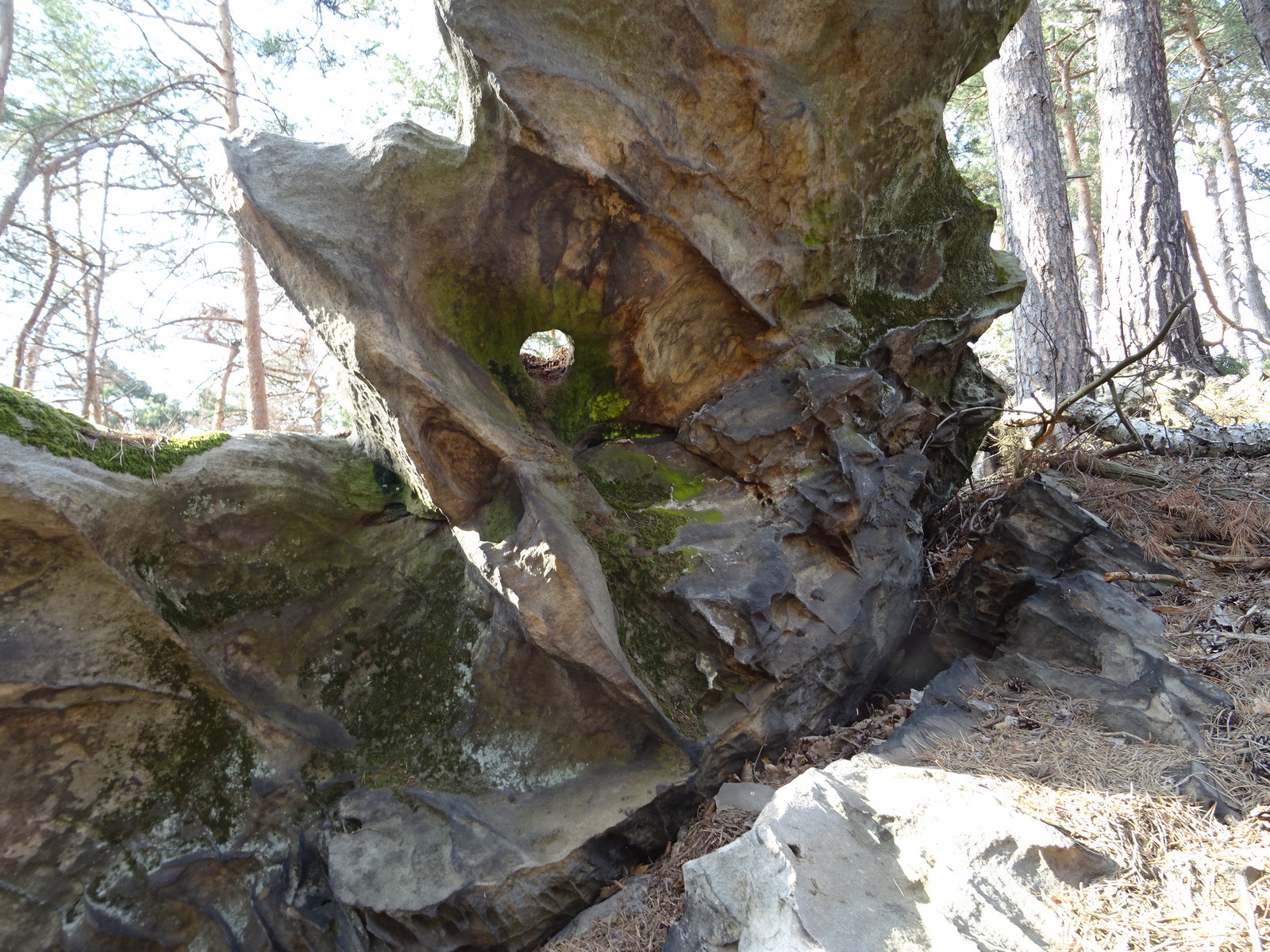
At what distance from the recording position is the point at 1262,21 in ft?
19.2

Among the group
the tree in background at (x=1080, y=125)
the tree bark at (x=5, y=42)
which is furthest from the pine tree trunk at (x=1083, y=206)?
the tree bark at (x=5, y=42)

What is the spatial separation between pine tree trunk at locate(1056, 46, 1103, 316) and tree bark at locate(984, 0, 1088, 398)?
16.7 feet

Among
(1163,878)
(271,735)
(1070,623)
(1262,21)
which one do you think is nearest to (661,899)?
(1163,878)

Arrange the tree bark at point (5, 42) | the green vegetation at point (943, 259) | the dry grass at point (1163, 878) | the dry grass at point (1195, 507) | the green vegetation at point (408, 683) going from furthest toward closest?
the tree bark at point (5, 42) < the green vegetation at point (943, 259) < the dry grass at point (1195, 507) < the green vegetation at point (408, 683) < the dry grass at point (1163, 878)

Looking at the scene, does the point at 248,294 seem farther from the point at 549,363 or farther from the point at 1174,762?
the point at 1174,762

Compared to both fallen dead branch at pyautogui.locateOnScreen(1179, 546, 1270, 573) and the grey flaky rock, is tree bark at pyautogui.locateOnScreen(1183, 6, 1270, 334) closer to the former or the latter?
fallen dead branch at pyautogui.locateOnScreen(1179, 546, 1270, 573)

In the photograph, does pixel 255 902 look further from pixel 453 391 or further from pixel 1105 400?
pixel 1105 400

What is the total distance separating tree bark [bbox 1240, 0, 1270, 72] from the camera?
19.1 ft

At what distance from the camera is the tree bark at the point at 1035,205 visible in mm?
7594

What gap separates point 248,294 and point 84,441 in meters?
7.32

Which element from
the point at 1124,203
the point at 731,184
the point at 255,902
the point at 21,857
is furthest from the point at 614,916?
the point at 1124,203

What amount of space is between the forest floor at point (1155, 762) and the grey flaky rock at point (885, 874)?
0.47ft

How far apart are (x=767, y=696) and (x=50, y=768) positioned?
343 cm

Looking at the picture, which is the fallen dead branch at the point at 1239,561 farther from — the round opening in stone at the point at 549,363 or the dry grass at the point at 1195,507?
the round opening in stone at the point at 549,363
